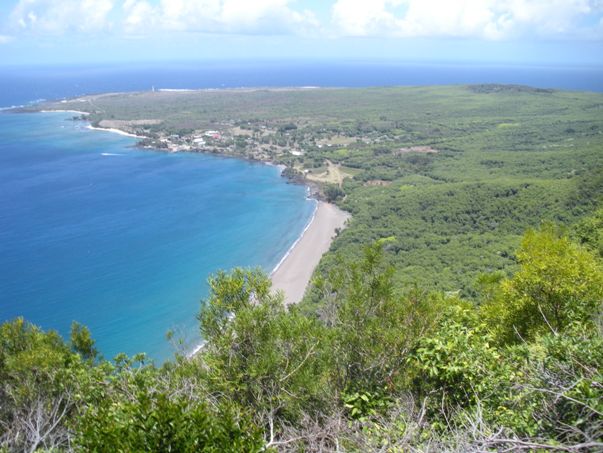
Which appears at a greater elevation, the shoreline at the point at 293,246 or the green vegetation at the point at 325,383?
the green vegetation at the point at 325,383

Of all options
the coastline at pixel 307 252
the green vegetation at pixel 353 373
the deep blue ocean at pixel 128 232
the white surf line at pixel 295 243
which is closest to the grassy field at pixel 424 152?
the coastline at pixel 307 252

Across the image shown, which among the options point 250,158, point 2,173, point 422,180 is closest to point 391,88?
point 250,158

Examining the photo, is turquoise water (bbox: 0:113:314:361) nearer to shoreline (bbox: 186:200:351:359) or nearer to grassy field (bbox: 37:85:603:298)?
shoreline (bbox: 186:200:351:359)

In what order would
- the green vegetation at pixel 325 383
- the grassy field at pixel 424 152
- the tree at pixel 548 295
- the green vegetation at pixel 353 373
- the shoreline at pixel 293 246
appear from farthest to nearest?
the shoreline at pixel 293 246 < the grassy field at pixel 424 152 < the tree at pixel 548 295 < the green vegetation at pixel 325 383 < the green vegetation at pixel 353 373

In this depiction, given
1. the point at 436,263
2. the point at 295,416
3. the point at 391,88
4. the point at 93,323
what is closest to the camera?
the point at 295,416

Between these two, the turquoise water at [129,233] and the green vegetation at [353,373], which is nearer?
the green vegetation at [353,373]

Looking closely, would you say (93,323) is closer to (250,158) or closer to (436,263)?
(436,263)

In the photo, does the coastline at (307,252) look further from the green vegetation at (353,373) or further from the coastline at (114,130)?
the coastline at (114,130)
